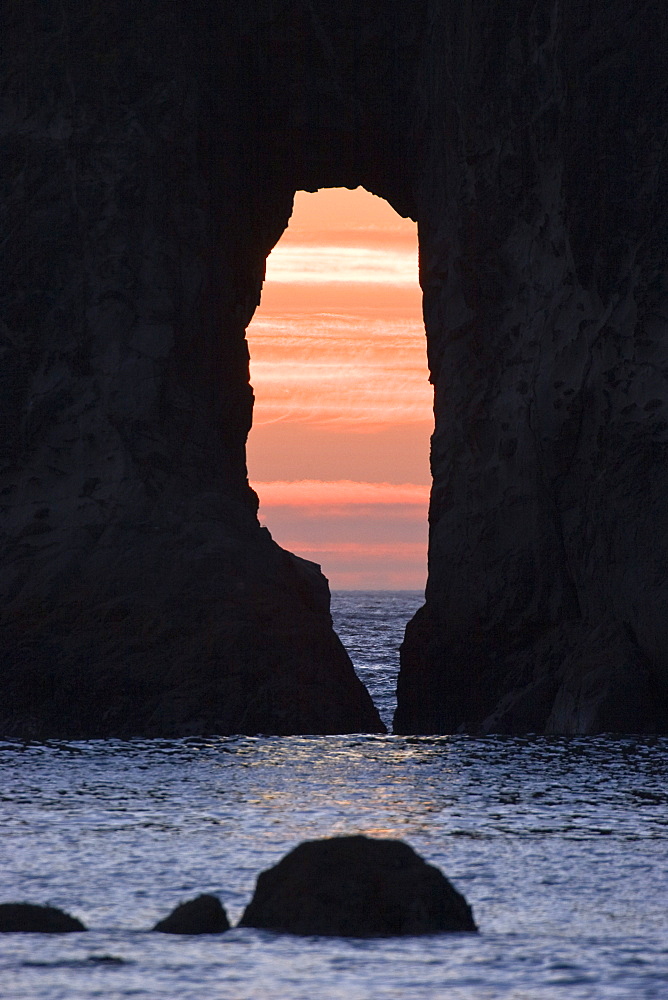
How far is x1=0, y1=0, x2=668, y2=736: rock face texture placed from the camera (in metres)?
27.2

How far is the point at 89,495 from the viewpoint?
2938 cm

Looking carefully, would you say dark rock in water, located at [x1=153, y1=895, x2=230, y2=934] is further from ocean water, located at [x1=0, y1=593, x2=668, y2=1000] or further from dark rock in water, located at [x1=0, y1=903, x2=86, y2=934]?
dark rock in water, located at [x1=0, y1=903, x2=86, y2=934]

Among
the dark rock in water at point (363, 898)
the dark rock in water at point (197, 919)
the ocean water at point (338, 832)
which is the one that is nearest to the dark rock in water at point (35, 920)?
the ocean water at point (338, 832)

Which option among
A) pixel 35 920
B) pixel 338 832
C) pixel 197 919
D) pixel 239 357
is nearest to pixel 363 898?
pixel 197 919

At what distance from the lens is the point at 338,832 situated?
1705 centimetres

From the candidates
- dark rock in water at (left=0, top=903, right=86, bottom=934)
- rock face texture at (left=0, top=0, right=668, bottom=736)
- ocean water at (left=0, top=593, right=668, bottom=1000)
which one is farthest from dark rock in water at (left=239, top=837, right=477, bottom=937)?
rock face texture at (left=0, top=0, right=668, bottom=736)

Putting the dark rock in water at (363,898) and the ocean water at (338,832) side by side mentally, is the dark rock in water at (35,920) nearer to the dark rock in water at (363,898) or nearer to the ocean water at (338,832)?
the ocean water at (338,832)

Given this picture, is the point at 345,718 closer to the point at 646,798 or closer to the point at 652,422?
the point at 652,422

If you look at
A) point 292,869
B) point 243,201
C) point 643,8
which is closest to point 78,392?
point 243,201

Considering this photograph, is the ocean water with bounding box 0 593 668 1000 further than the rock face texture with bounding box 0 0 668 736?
No

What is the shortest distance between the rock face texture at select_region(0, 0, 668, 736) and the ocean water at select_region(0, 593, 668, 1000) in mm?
2144

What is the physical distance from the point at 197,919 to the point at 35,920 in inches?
51.4

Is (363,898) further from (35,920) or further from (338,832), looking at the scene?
(338,832)

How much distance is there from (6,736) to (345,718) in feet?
20.0
